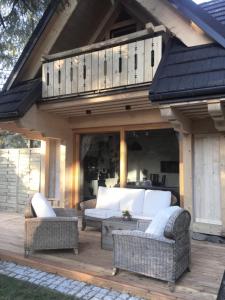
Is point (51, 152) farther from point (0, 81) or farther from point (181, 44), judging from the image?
point (0, 81)

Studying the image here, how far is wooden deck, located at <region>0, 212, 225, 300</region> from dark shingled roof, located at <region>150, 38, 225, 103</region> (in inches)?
91.6

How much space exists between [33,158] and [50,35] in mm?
3272

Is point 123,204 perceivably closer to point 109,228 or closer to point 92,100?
point 109,228

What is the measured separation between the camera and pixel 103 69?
580 cm

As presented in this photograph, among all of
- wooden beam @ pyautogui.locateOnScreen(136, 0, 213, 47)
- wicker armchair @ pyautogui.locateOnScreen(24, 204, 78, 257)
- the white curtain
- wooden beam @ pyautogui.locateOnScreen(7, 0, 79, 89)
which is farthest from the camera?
the white curtain

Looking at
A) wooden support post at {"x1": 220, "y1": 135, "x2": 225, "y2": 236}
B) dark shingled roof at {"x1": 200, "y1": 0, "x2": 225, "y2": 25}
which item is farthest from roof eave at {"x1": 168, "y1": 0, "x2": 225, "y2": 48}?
wooden support post at {"x1": 220, "y1": 135, "x2": 225, "y2": 236}

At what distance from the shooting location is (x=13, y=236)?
565 cm

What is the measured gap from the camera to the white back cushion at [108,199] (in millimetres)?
6352

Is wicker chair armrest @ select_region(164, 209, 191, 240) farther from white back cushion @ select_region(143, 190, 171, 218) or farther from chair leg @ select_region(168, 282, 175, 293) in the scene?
white back cushion @ select_region(143, 190, 171, 218)

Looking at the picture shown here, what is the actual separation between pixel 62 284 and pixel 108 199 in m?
2.87

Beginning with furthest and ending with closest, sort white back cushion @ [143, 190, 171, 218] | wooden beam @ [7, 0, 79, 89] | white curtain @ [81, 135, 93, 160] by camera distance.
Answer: white curtain @ [81, 135, 93, 160], wooden beam @ [7, 0, 79, 89], white back cushion @ [143, 190, 171, 218]

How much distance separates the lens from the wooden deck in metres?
3.33

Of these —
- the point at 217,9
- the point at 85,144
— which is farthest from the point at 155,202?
the point at 217,9

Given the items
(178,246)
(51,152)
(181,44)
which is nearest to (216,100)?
(181,44)
